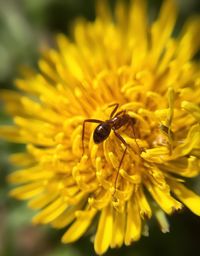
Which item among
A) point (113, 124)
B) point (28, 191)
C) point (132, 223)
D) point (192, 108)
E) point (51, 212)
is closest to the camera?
point (192, 108)

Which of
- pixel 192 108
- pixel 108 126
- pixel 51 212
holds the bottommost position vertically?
pixel 51 212

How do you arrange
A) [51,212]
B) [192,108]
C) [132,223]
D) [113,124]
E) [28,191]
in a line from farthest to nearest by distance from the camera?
[28,191] → [51,212] → [113,124] → [132,223] → [192,108]

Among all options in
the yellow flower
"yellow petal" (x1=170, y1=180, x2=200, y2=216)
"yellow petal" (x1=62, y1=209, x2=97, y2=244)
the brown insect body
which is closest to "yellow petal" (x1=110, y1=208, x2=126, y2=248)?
the yellow flower

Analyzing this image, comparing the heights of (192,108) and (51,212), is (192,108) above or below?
above

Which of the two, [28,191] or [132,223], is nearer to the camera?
[132,223]

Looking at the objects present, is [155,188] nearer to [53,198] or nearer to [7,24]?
[53,198]

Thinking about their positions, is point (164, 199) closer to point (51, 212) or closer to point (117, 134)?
point (117, 134)

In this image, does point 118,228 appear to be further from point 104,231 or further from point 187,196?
point 187,196

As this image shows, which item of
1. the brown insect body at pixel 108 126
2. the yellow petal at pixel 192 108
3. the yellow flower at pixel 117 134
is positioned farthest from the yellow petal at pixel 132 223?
the yellow petal at pixel 192 108

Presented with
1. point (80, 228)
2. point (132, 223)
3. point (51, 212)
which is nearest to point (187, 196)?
point (132, 223)
